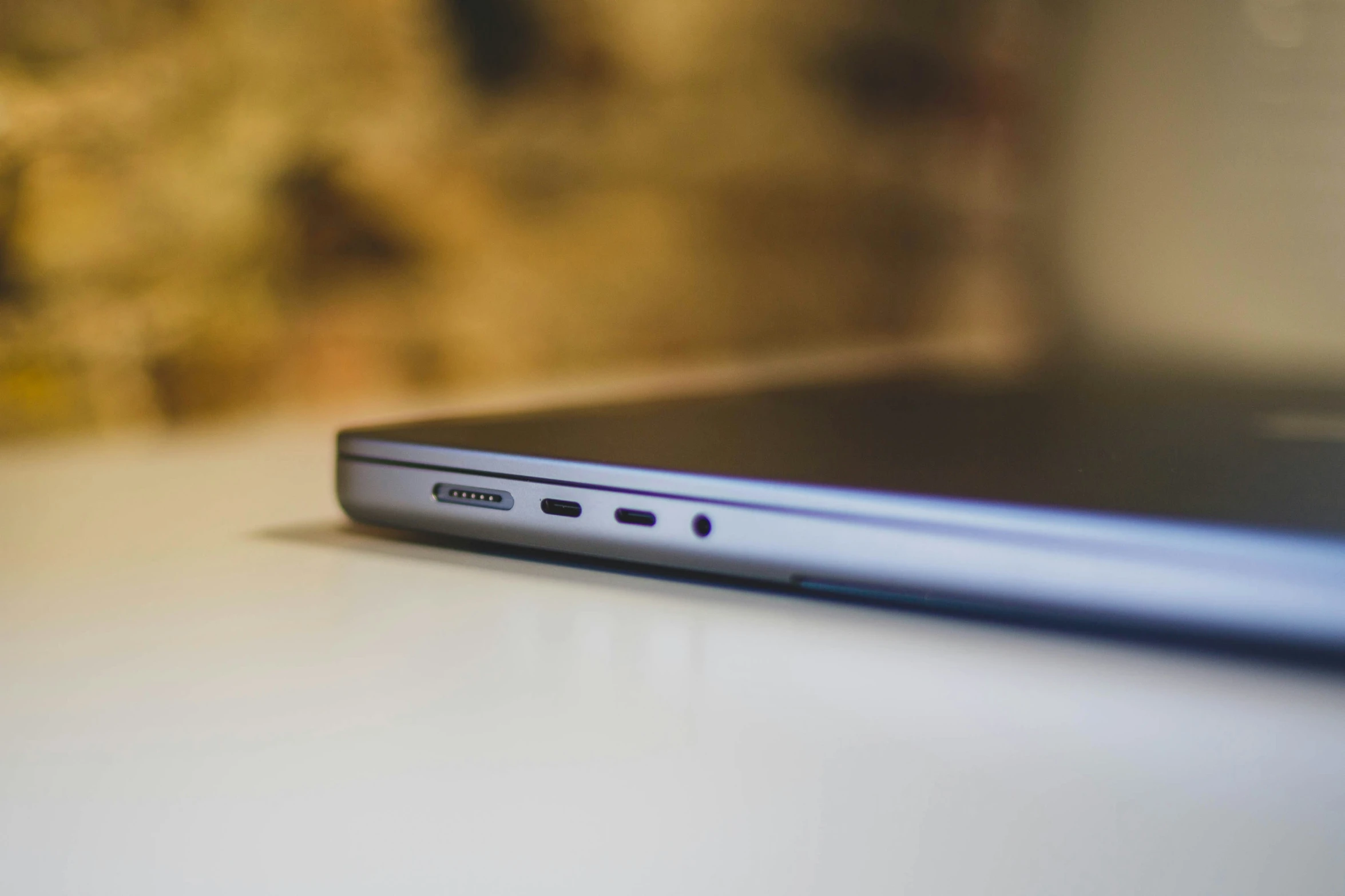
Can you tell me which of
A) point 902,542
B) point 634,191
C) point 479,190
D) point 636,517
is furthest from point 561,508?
point 634,191

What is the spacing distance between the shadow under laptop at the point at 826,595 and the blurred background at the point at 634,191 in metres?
0.45

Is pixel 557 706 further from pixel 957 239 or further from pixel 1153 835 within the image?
pixel 957 239

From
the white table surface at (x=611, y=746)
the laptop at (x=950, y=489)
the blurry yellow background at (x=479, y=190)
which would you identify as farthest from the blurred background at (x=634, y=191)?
the white table surface at (x=611, y=746)

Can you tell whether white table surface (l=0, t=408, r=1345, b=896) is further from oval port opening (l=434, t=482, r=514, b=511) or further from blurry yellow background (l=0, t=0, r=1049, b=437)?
blurry yellow background (l=0, t=0, r=1049, b=437)

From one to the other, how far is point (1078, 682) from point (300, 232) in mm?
886

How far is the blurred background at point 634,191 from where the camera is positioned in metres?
0.91

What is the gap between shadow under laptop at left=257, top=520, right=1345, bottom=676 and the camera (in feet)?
1.23

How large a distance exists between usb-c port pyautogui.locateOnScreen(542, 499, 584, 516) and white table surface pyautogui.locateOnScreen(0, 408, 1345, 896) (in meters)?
0.03

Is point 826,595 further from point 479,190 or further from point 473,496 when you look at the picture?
point 479,190

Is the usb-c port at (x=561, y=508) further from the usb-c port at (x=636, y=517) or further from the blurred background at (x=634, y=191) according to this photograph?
the blurred background at (x=634, y=191)

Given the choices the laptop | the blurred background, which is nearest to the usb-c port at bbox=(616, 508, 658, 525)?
the laptop

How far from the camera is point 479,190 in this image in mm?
1274

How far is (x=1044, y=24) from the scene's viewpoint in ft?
6.20

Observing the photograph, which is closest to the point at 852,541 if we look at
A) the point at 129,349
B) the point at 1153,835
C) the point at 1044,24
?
the point at 1153,835
